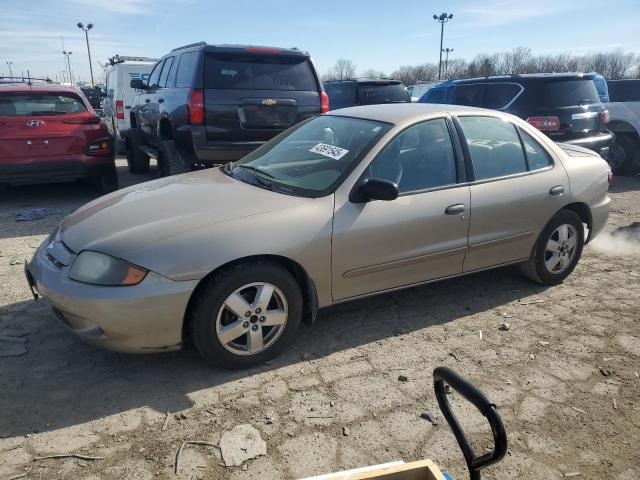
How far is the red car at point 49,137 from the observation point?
22.2 ft


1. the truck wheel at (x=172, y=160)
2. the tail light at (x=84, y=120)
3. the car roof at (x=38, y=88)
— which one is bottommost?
the truck wheel at (x=172, y=160)

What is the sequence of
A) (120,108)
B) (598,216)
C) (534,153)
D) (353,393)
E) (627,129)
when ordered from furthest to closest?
1. (120,108)
2. (627,129)
3. (598,216)
4. (534,153)
5. (353,393)

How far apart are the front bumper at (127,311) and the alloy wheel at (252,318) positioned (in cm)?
26

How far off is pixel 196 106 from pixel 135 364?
12.0ft

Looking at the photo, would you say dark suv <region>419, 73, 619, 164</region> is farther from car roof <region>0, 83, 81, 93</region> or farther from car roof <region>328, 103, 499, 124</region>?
car roof <region>0, 83, 81, 93</region>

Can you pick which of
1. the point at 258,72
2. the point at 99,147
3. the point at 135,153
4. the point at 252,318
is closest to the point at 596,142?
Result: the point at 258,72

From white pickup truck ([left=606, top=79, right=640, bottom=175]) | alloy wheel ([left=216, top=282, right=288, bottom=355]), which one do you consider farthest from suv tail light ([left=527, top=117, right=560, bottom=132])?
alloy wheel ([left=216, top=282, right=288, bottom=355])

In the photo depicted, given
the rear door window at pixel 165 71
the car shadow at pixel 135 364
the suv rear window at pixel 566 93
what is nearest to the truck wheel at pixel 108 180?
the rear door window at pixel 165 71

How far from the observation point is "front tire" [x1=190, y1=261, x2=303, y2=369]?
117 inches

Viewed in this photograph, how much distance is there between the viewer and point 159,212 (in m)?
3.27

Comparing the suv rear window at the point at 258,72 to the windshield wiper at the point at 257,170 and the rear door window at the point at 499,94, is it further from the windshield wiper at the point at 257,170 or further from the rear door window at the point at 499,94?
the rear door window at the point at 499,94

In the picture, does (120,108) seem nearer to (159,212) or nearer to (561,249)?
(159,212)

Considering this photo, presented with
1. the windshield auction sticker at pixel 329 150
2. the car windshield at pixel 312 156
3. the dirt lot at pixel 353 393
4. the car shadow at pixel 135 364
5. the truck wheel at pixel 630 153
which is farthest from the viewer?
the truck wheel at pixel 630 153

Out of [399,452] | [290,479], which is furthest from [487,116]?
[290,479]
